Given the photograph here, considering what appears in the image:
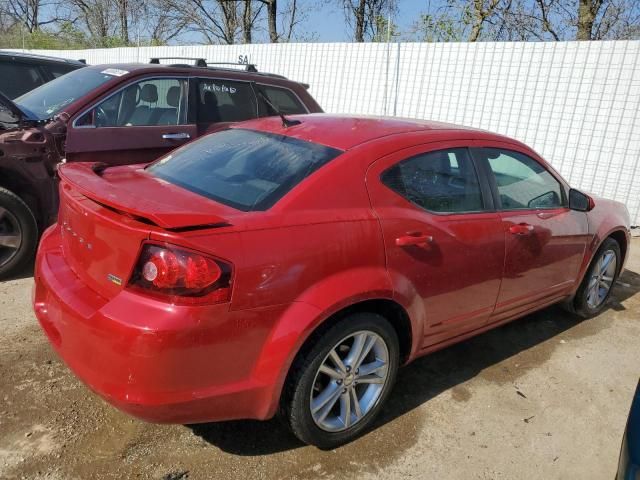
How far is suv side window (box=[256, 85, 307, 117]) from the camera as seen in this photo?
5.89 meters

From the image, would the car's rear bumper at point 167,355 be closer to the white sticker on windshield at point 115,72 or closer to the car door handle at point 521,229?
the car door handle at point 521,229

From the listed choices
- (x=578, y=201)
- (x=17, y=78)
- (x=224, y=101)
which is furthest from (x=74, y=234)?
(x=17, y=78)

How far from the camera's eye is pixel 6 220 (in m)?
4.25

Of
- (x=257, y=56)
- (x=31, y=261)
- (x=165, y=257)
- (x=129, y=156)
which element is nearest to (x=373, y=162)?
(x=165, y=257)

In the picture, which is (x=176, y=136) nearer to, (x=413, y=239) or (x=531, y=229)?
(x=413, y=239)

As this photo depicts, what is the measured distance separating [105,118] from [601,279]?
4544 millimetres

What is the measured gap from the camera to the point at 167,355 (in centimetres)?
199

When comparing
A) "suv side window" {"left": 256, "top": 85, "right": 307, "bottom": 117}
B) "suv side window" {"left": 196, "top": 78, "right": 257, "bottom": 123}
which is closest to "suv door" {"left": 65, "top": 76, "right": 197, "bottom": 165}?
"suv side window" {"left": 196, "top": 78, "right": 257, "bottom": 123}

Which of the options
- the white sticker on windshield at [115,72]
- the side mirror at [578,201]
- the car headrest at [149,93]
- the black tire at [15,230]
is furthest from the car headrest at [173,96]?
the side mirror at [578,201]

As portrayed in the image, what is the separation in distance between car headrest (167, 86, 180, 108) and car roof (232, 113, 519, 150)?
229 cm

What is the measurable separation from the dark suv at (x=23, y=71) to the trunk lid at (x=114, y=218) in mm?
4982

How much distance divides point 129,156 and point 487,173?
3279 mm

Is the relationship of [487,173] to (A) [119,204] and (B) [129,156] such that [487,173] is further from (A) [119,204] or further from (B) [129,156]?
(B) [129,156]

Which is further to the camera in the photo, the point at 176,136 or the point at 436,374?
the point at 176,136
